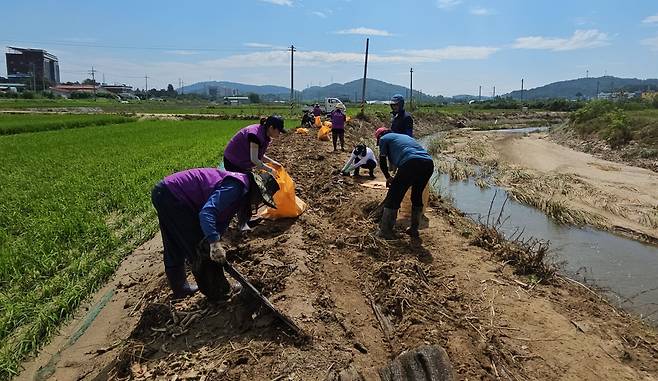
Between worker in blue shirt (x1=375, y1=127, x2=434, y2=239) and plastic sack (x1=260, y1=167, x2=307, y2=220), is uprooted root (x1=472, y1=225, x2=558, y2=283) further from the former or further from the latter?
plastic sack (x1=260, y1=167, x2=307, y2=220)

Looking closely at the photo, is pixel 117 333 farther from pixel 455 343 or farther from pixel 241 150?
pixel 455 343

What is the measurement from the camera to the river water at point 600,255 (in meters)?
5.37

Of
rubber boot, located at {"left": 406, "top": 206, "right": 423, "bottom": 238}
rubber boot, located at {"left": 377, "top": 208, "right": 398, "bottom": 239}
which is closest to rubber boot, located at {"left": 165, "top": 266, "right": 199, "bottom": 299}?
rubber boot, located at {"left": 377, "top": 208, "right": 398, "bottom": 239}

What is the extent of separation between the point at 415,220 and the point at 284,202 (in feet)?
5.61

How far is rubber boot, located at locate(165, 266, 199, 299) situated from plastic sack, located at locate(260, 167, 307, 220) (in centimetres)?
225

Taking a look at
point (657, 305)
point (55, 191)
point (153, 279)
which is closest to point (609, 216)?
point (657, 305)

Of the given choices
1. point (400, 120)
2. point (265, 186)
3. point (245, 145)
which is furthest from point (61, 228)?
point (400, 120)

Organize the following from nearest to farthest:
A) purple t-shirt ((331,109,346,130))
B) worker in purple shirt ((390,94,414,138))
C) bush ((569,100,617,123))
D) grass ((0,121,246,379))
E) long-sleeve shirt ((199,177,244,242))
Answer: long-sleeve shirt ((199,177,244,242))
grass ((0,121,246,379))
worker in purple shirt ((390,94,414,138))
purple t-shirt ((331,109,346,130))
bush ((569,100,617,123))

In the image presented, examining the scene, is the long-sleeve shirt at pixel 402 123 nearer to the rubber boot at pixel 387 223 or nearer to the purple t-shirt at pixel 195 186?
the rubber boot at pixel 387 223

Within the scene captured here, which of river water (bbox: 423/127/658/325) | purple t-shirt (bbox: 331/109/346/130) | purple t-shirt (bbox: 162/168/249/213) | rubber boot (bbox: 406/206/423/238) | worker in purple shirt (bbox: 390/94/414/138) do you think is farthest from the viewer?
purple t-shirt (bbox: 331/109/346/130)

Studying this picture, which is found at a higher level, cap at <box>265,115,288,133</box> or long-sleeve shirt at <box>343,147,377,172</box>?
cap at <box>265,115,288,133</box>

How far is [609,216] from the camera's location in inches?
356

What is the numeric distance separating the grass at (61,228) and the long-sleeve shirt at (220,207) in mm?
1959

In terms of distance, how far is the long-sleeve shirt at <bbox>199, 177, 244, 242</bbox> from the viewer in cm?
303
